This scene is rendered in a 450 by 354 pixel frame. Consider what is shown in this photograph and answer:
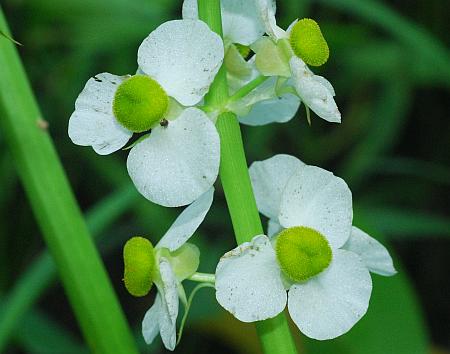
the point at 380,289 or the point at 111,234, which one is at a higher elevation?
the point at 380,289

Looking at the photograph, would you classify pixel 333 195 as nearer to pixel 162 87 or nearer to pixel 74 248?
pixel 162 87

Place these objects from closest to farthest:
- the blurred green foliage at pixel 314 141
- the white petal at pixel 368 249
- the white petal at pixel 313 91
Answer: the white petal at pixel 313 91, the white petal at pixel 368 249, the blurred green foliage at pixel 314 141

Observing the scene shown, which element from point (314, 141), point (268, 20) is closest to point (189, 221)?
point (268, 20)

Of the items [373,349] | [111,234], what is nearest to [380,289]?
[373,349]

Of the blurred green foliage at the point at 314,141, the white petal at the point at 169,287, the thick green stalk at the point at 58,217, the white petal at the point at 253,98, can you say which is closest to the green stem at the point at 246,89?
the white petal at the point at 253,98

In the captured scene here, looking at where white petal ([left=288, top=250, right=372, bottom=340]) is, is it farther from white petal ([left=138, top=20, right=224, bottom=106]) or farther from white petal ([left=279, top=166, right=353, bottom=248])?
white petal ([left=138, top=20, right=224, bottom=106])

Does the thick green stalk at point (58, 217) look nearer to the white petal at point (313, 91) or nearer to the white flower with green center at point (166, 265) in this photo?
the white flower with green center at point (166, 265)
